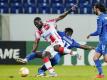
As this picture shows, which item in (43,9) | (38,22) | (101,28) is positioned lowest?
(43,9)

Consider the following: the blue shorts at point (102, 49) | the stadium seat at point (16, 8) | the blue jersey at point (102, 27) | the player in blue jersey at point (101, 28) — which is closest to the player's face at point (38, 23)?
the player in blue jersey at point (101, 28)

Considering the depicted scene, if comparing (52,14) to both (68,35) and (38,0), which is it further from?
(68,35)

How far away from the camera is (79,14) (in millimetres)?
26750

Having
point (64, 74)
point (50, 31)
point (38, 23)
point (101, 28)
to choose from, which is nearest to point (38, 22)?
point (38, 23)

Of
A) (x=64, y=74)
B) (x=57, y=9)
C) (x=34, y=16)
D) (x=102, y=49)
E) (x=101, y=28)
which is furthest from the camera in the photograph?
(x=57, y=9)

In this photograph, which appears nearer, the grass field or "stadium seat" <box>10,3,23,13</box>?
the grass field

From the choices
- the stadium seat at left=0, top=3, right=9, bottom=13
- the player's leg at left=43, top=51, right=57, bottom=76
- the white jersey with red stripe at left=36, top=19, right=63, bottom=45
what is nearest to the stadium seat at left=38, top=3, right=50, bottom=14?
the stadium seat at left=0, top=3, right=9, bottom=13

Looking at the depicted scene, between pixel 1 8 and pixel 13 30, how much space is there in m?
1.21

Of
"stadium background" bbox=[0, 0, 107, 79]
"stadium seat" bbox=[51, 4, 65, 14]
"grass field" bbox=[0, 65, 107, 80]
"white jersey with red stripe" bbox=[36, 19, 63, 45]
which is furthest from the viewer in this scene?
"stadium seat" bbox=[51, 4, 65, 14]

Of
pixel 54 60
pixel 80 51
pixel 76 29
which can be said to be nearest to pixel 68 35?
pixel 54 60

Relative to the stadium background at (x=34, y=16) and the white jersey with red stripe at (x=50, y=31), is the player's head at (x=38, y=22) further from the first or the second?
the stadium background at (x=34, y=16)

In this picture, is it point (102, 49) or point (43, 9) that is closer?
point (102, 49)

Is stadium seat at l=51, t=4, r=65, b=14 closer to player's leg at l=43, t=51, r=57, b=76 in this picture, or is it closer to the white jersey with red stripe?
the white jersey with red stripe

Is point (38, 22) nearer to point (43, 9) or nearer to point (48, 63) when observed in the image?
point (48, 63)
